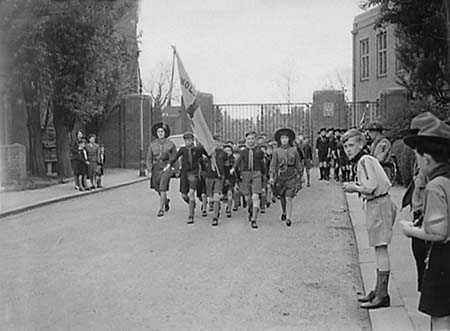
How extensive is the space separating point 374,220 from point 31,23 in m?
14.7

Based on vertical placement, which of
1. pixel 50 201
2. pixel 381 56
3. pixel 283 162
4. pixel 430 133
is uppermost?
pixel 381 56

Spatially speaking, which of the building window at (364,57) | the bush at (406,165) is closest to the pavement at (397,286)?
the bush at (406,165)

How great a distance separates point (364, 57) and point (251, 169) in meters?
29.3

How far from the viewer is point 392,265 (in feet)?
27.6

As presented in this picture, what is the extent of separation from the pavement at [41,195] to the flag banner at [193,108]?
16.2ft

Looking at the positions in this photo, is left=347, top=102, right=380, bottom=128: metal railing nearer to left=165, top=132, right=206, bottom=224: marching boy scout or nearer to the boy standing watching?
left=165, top=132, right=206, bottom=224: marching boy scout

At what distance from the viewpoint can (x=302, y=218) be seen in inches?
533

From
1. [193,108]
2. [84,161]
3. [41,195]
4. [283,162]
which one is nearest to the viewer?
[193,108]

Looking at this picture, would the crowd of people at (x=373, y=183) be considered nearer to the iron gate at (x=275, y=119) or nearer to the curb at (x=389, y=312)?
the curb at (x=389, y=312)

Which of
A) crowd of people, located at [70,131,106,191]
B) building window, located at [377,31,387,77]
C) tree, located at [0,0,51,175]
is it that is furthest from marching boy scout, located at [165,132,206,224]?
building window, located at [377,31,387,77]

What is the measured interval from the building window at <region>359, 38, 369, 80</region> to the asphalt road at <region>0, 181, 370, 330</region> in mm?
27266

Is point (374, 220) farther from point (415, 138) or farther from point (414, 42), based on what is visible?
point (414, 42)

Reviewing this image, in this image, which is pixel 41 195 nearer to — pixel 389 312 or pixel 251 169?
pixel 251 169

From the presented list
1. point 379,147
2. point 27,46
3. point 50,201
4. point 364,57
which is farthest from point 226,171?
point 364,57
